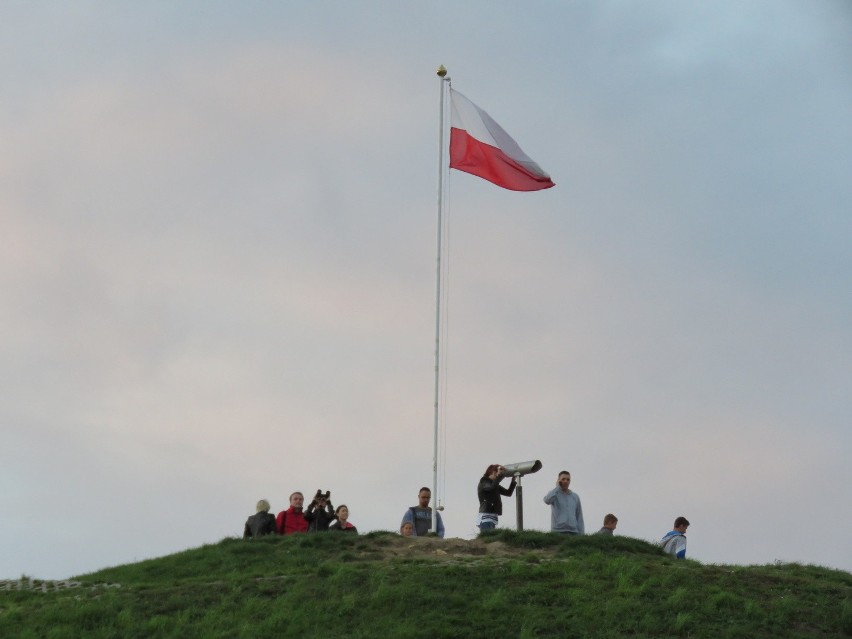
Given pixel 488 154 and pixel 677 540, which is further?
pixel 488 154

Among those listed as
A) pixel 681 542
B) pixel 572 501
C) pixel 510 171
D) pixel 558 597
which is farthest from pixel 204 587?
pixel 510 171

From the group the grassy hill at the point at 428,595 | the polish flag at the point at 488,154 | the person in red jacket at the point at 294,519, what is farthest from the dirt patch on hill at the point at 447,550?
the polish flag at the point at 488,154

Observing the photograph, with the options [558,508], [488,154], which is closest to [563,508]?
[558,508]

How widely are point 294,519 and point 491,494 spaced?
146 inches

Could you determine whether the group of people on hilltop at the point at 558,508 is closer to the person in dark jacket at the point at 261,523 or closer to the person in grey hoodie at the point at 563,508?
the person in grey hoodie at the point at 563,508

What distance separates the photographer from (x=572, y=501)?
78.6 ft

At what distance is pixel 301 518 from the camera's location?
24234mm

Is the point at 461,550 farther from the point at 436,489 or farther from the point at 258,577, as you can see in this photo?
the point at 258,577

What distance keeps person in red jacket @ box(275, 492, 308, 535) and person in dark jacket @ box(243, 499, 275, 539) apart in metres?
0.21

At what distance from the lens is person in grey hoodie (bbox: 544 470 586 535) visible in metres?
23.8

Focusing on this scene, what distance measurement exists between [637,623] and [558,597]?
143 cm

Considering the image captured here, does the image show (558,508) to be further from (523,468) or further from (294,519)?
(294,519)

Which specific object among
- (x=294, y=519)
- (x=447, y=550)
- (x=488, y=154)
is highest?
(x=488, y=154)

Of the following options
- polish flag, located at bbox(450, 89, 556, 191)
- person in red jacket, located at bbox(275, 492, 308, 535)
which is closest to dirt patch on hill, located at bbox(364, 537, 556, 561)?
person in red jacket, located at bbox(275, 492, 308, 535)
